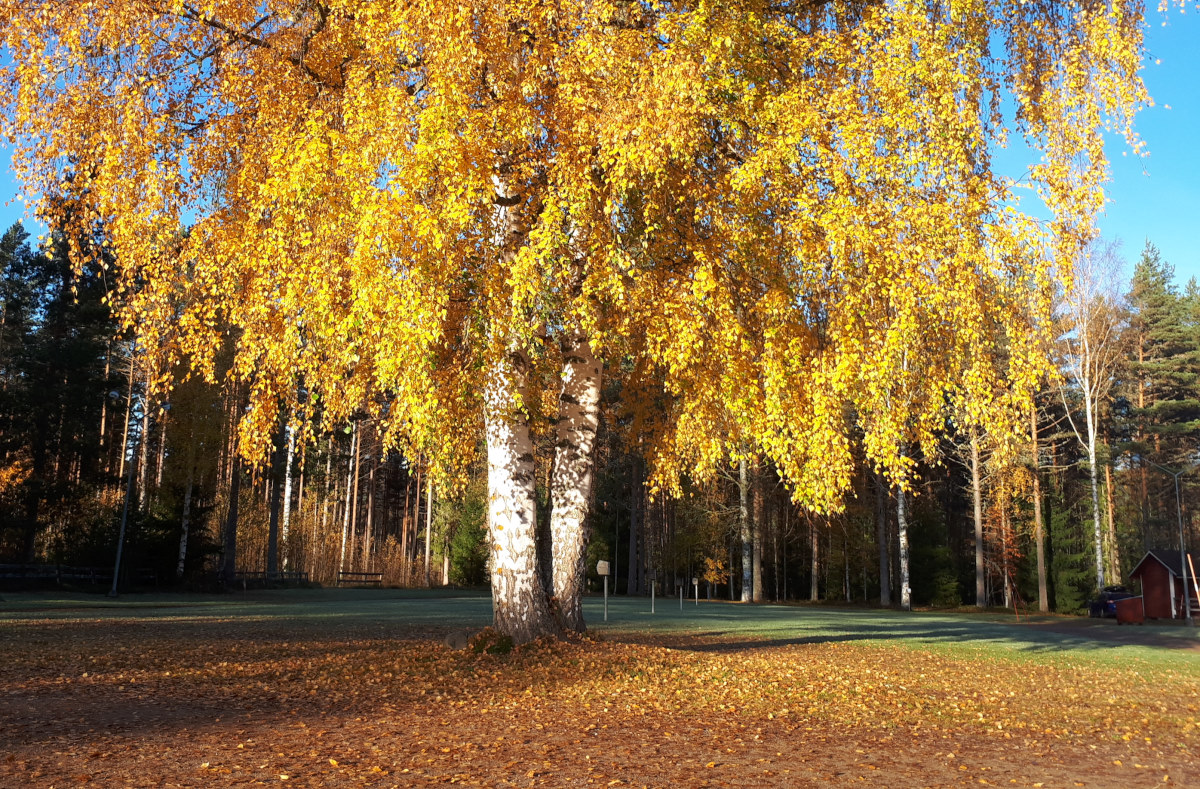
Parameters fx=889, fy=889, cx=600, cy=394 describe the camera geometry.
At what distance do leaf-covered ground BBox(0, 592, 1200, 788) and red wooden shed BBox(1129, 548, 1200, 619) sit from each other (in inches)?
894

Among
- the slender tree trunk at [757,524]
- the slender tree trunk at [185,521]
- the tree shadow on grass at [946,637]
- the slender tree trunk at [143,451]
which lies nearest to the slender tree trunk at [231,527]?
the slender tree trunk at [185,521]

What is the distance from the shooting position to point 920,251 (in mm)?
9258

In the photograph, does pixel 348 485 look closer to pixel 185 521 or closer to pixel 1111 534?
pixel 185 521

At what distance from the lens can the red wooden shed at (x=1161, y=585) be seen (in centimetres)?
3403

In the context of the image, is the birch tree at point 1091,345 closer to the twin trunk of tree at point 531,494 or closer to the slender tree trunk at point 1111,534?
the slender tree trunk at point 1111,534

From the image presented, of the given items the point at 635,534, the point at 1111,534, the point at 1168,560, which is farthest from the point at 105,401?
the point at 1111,534

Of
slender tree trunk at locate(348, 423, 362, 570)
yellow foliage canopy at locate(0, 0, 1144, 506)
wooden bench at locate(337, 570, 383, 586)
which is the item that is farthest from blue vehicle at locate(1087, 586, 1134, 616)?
slender tree trunk at locate(348, 423, 362, 570)

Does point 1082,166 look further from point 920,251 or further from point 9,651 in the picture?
point 9,651

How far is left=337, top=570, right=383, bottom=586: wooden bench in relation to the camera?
46.7 m

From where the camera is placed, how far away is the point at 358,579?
156 ft

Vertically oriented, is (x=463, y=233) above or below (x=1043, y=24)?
below

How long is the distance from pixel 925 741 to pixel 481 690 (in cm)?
455

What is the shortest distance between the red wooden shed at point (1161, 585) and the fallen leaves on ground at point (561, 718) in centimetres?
2357

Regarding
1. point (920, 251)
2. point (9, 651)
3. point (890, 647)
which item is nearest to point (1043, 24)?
point (920, 251)
